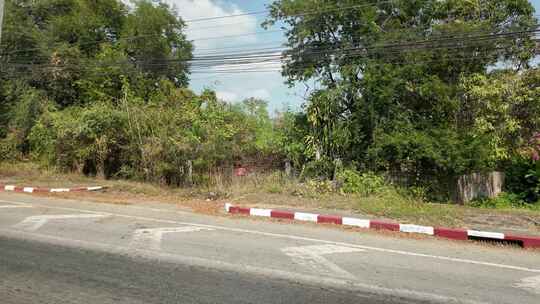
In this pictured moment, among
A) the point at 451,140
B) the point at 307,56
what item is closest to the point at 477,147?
the point at 451,140

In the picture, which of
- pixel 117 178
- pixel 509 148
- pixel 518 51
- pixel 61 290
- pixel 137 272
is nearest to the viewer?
pixel 61 290

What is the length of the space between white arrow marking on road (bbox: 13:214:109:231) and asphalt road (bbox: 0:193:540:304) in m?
0.03

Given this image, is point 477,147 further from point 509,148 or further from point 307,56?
point 307,56

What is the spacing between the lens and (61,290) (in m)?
4.91

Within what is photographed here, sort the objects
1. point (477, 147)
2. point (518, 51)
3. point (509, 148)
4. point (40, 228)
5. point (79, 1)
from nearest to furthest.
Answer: point (40, 228)
point (477, 147)
point (518, 51)
point (509, 148)
point (79, 1)

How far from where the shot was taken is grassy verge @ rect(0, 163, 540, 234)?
10.3 metres

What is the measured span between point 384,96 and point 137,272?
40.6ft

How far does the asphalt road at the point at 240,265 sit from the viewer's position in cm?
500

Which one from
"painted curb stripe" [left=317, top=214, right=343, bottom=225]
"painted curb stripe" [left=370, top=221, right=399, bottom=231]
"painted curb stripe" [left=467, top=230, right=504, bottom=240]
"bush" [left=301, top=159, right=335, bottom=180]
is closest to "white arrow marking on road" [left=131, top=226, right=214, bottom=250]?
"painted curb stripe" [left=317, top=214, right=343, bottom=225]

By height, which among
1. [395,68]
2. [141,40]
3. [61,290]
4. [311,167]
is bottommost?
[61,290]

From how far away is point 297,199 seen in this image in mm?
13117

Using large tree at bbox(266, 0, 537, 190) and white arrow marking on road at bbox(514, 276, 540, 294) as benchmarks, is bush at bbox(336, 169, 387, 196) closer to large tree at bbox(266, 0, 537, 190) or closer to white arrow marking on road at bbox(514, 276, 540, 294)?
large tree at bbox(266, 0, 537, 190)

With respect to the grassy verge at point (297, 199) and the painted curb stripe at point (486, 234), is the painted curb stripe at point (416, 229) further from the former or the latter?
the painted curb stripe at point (486, 234)

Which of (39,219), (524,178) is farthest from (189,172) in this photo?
(524,178)
